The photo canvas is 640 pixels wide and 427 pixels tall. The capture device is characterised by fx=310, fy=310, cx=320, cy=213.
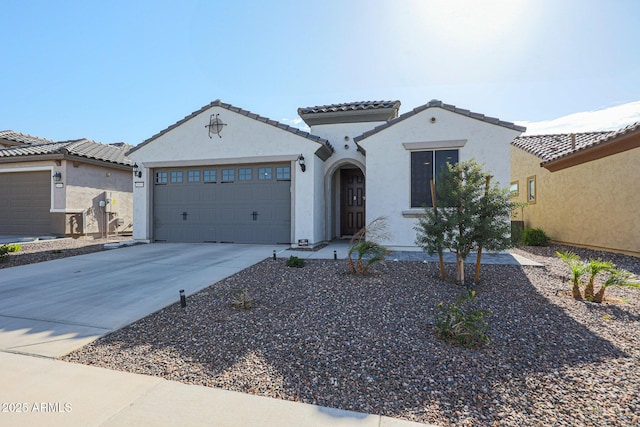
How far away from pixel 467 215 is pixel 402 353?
2.79 meters

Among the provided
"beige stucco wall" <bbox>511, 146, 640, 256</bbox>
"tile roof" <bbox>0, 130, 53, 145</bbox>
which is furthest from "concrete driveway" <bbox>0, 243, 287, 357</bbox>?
"tile roof" <bbox>0, 130, 53, 145</bbox>

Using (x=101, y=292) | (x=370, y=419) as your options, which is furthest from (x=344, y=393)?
(x=101, y=292)

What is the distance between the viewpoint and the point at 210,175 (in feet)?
34.0

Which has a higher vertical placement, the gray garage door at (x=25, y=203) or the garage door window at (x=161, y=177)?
the garage door window at (x=161, y=177)

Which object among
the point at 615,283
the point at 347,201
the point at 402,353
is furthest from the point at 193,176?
the point at 615,283

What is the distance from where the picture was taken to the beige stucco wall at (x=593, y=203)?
8.26 m

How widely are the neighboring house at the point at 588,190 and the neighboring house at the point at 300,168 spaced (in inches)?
123

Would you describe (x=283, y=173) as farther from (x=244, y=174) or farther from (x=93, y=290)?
(x=93, y=290)

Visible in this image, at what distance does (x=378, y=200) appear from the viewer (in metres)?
8.94

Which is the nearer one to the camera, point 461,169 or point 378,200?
point 461,169

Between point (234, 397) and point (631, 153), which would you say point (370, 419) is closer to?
point (234, 397)

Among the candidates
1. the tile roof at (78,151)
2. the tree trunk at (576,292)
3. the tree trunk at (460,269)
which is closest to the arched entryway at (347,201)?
the tree trunk at (460,269)

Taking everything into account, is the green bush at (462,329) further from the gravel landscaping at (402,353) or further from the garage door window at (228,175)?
the garage door window at (228,175)

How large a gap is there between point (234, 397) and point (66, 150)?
1334 centimetres
